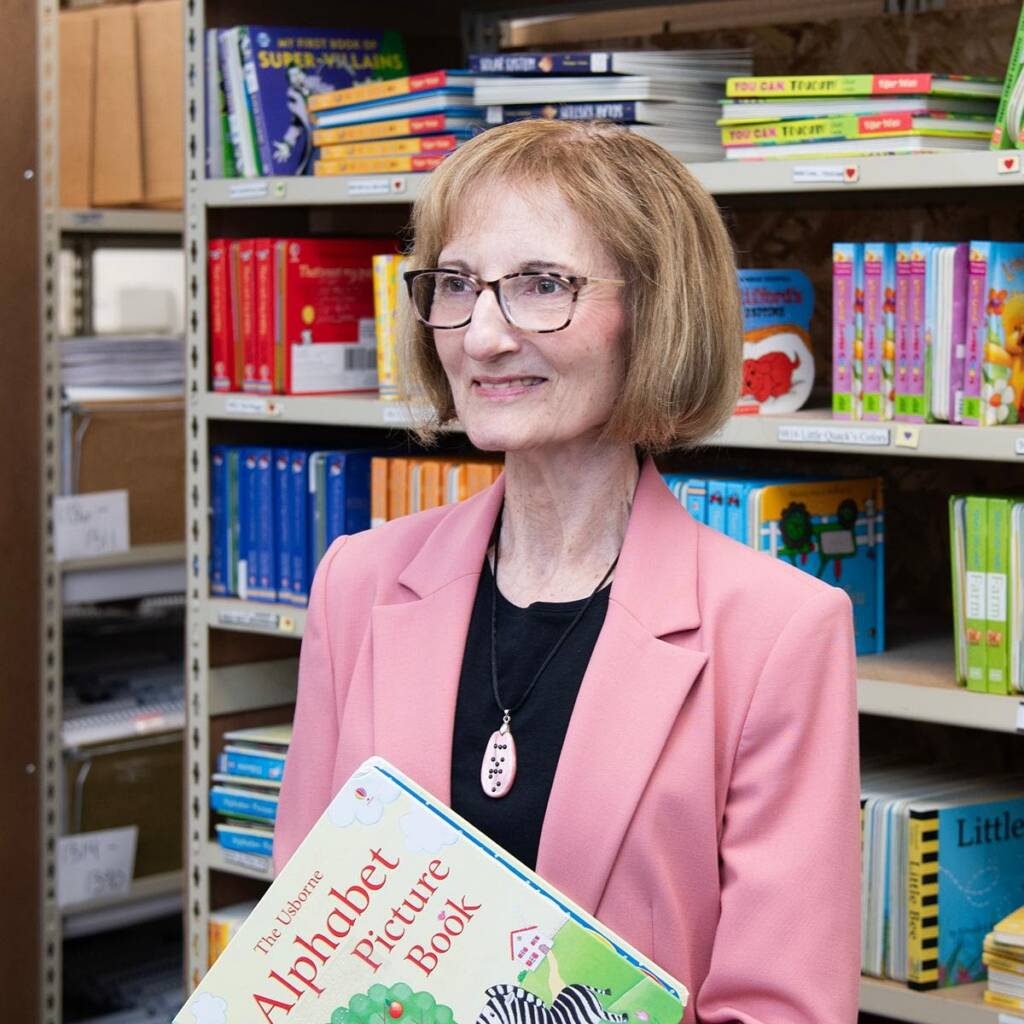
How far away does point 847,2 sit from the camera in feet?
8.94

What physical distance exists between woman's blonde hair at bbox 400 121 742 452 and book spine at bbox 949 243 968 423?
76cm

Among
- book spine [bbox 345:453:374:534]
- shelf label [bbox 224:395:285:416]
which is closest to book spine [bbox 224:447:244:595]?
shelf label [bbox 224:395:285:416]

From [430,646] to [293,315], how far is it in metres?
1.49

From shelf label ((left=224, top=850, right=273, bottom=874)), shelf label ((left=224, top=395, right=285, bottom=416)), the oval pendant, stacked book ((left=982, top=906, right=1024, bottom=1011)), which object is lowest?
shelf label ((left=224, top=850, right=273, bottom=874))

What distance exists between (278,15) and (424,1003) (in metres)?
2.24

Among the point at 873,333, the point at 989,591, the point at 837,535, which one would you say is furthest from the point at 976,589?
the point at 873,333

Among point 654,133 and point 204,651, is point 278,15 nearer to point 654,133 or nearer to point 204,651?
point 654,133

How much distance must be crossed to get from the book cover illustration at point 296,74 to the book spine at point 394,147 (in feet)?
0.29

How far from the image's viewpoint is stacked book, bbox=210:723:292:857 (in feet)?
9.69

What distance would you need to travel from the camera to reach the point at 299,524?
2930mm

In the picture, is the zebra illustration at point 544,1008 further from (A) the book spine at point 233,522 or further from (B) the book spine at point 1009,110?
(A) the book spine at point 233,522

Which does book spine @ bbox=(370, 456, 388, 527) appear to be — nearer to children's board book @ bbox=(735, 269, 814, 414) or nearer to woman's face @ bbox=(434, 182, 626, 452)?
children's board book @ bbox=(735, 269, 814, 414)

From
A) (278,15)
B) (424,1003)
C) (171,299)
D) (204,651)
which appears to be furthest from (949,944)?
(171,299)

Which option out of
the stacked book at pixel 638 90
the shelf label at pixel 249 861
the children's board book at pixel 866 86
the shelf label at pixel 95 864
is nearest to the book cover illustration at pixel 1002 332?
the children's board book at pixel 866 86
